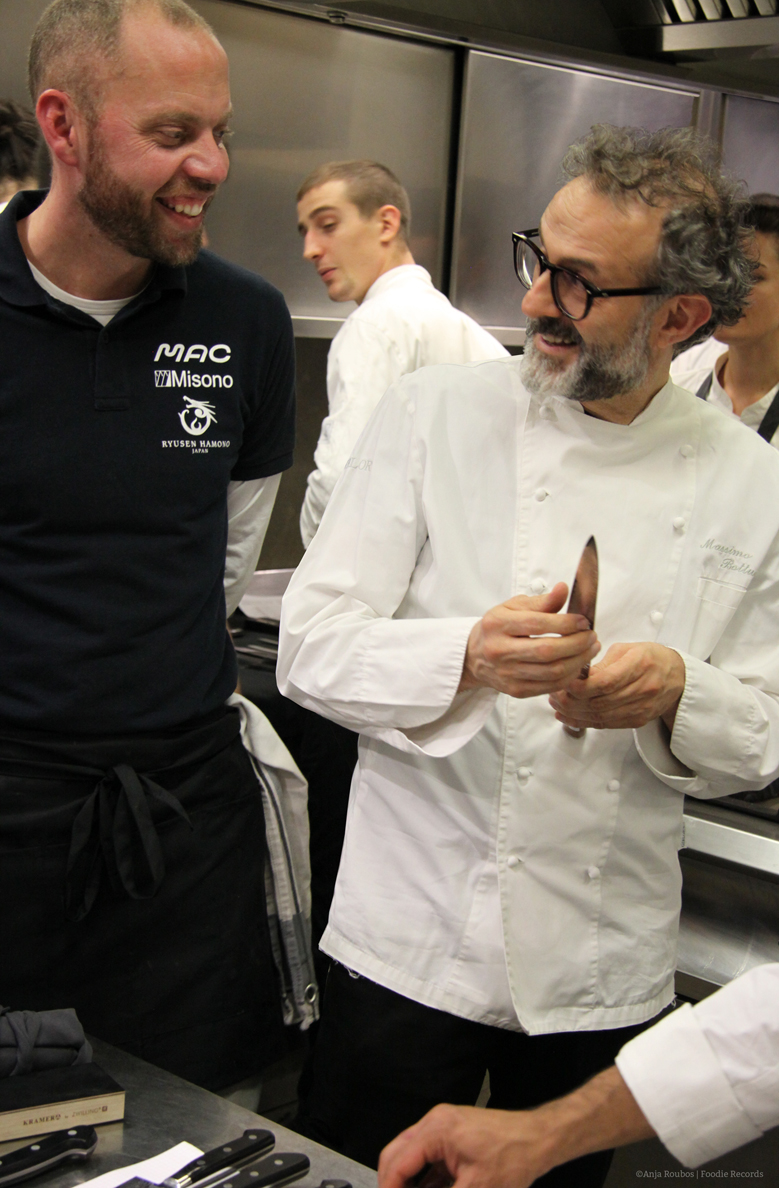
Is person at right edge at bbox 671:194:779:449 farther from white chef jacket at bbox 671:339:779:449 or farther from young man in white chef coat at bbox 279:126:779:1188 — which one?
young man in white chef coat at bbox 279:126:779:1188

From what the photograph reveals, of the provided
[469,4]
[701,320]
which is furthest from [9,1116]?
[469,4]

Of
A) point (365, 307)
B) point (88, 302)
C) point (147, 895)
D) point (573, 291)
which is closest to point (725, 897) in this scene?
point (147, 895)

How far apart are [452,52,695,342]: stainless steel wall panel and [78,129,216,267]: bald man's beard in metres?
1.82

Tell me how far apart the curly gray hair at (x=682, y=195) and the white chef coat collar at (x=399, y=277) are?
133 cm

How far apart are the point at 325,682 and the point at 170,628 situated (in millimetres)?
352

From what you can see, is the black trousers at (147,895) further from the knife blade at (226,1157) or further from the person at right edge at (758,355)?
the person at right edge at (758,355)

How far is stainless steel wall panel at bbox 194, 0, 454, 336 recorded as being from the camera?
9.02 ft

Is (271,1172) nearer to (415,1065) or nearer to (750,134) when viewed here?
(415,1065)

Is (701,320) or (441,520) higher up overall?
(701,320)

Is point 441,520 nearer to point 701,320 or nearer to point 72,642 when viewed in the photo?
point 701,320

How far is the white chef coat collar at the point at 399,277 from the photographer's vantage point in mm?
2629

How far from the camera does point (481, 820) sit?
1262 millimetres

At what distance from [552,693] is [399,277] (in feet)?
5.45

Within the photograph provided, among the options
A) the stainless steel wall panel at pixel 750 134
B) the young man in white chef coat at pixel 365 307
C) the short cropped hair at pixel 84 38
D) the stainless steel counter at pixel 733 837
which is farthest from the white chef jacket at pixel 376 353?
the stainless steel wall panel at pixel 750 134
